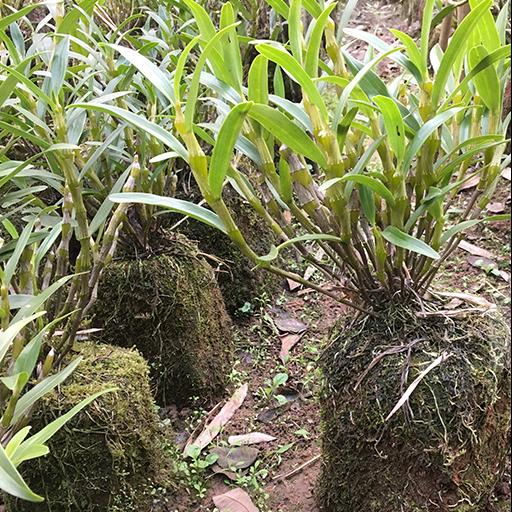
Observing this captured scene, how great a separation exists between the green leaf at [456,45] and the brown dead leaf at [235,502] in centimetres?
90

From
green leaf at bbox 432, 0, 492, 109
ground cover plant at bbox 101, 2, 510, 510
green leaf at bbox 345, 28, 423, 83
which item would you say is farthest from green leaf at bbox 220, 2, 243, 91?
green leaf at bbox 432, 0, 492, 109

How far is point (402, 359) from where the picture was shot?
3.27 ft

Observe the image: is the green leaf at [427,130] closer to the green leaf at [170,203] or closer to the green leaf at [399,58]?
the green leaf at [399,58]

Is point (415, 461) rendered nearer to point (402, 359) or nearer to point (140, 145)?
point (402, 359)

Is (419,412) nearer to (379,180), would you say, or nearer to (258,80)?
(379,180)

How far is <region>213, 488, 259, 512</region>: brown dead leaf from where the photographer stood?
126cm

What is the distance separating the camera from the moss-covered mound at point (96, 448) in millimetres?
1042

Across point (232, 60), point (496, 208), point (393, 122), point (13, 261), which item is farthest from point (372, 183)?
point (496, 208)

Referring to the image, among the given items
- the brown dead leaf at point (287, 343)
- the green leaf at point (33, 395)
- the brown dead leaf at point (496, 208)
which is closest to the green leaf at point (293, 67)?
the green leaf at point (33, 395)

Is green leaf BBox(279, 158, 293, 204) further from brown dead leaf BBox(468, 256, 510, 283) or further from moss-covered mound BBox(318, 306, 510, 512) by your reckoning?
brown dead leaf BBox(468, 256, 510, 283)

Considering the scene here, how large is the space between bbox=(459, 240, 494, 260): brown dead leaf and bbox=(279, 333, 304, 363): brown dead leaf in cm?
61

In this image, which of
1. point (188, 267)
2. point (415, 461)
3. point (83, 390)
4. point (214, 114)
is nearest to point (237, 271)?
point (188, 267)

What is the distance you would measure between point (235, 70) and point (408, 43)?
0.27 metres

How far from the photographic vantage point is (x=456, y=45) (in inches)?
33.5
